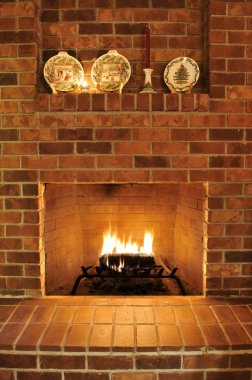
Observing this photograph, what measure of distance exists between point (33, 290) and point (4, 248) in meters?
0.32

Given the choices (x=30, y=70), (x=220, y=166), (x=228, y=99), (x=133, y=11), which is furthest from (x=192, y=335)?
(x=133, y=11)

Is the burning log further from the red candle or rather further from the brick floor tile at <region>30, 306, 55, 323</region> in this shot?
the red candle

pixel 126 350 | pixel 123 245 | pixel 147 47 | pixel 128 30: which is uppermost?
pixel 128 30

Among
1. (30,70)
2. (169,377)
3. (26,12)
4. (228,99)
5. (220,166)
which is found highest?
(26,12)

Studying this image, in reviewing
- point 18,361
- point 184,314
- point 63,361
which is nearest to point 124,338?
point 63,361

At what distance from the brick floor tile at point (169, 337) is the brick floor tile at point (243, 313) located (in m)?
0.39

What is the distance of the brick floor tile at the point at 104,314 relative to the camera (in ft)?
Result: 6.13

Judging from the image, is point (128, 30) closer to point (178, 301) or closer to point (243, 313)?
point (178, 301)

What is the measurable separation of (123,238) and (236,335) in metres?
1.32

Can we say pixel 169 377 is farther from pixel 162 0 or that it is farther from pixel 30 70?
pixel 162 0

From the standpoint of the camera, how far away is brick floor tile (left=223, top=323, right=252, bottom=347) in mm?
1670

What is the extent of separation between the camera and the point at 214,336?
5.64 feet

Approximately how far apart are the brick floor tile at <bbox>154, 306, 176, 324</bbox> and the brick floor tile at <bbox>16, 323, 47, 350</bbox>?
0.62 metres

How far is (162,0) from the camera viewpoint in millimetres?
2156
